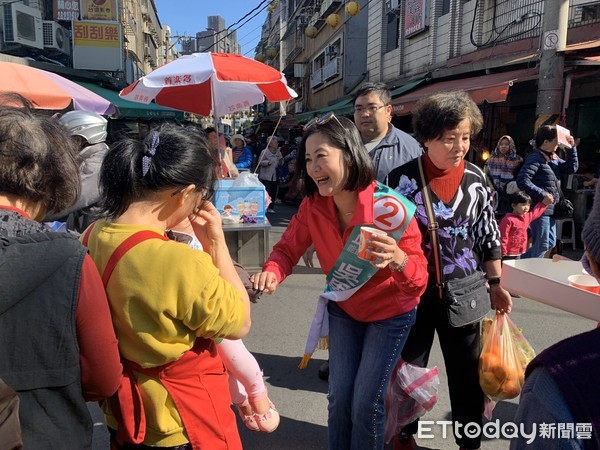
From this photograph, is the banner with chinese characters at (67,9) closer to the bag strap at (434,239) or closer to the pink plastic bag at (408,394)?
the bag strap at (434,239)

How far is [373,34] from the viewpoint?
17844mm

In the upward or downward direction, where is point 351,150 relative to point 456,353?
upward

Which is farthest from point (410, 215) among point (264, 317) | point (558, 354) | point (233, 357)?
point (264, 317)

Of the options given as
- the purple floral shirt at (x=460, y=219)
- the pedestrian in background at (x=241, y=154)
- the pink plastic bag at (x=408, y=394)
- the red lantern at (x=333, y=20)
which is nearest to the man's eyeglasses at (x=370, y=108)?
the purple floral shirt at (x=460, y=219)

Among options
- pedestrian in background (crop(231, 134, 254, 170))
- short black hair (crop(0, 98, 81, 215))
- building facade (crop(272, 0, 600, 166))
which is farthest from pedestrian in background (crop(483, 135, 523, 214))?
short black hair (crop(0, 98, 81, 215))

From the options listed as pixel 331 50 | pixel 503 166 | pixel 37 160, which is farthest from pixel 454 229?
pixel 331 50

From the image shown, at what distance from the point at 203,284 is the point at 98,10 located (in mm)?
21881

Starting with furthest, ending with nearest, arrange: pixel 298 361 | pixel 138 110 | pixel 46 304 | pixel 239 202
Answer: pixel 138 110 < pixel 239 202 < pixel 298 361 < pixel 46 304

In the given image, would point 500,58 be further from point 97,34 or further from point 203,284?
point 97,34

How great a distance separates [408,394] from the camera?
2523mm

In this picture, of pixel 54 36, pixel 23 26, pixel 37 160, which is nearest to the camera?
pixel 37 160

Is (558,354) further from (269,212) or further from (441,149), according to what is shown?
(269,212)

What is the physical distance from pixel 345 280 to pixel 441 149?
2.66 feet

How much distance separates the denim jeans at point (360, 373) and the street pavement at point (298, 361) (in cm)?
79
